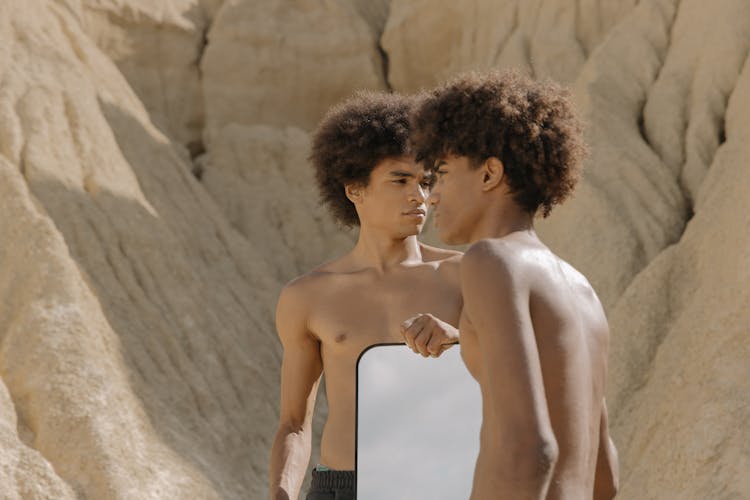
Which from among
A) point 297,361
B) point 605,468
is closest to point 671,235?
point 297,361

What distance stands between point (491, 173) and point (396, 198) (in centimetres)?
156

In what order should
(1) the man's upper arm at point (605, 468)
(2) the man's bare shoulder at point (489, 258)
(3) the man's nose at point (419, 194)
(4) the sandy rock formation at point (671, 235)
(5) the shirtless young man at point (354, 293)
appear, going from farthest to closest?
(4) the sandy rock formation at point (671, 235)
(3) the man's nose at point (419, 194)
(5) the shirtless young man at point (354, 293)
(1) the man's upper arm at point (605, 468)
(2) the man's bare shoulder at point (489, 258)

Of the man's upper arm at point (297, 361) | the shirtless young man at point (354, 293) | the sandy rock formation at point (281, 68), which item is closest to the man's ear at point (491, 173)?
the shirtless young man at point (354, 293)

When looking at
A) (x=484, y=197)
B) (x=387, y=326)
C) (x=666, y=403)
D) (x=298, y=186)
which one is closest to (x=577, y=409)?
(x=484, y=197)

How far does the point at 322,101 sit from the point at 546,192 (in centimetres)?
1795

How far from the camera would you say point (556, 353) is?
2.54m

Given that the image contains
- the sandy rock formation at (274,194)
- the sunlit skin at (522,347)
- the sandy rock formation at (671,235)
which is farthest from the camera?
the sandy rock formation at (274,194)

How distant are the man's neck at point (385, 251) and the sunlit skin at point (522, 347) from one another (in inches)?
61.1

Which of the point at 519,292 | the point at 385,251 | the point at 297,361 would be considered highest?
the point at 385,251

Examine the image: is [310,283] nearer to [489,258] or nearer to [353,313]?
[353,313]

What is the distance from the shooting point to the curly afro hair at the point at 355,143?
446cm

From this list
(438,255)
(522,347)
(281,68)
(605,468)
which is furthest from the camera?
(281,68)

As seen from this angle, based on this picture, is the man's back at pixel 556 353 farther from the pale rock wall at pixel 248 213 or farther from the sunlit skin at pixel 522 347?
the pale rock wall at pixel 248 213

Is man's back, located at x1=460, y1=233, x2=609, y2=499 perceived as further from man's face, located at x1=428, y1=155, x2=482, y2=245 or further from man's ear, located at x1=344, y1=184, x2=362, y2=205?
man's ear, located at x1=344, y1=184, x2=362, y2=205
